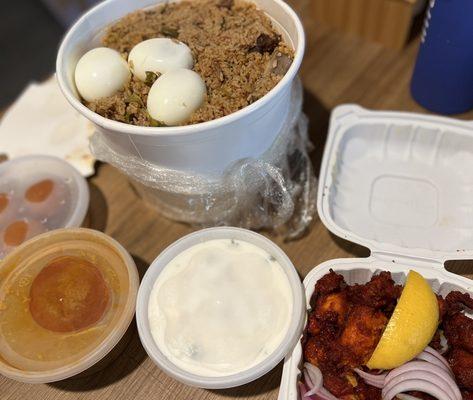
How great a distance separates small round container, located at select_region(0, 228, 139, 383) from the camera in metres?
0.73

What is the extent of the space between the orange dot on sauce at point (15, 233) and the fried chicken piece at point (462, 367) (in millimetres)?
815

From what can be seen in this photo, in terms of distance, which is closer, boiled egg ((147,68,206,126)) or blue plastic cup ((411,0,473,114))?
boiled egg ((147,68,206,126))

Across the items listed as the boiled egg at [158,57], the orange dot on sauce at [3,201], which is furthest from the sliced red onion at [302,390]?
the orange dot on sauce at [3,201]

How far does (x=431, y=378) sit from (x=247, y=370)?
0.89 ft

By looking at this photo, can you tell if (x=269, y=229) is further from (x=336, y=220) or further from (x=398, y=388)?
(x=398, y=388)

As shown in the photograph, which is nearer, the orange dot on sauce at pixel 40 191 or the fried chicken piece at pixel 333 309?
the fried chicken piece at pixel 333 309

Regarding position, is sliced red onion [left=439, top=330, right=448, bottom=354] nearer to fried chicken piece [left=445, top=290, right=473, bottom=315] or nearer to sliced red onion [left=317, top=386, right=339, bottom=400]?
fried chicken piece [left=445, top=290, right=473, bottom=315]

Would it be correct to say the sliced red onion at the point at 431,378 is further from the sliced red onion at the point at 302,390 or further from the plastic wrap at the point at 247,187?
the plastic wrap at the point at 247,187

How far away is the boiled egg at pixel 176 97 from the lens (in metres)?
0.76

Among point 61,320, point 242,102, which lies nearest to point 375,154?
point 242,102

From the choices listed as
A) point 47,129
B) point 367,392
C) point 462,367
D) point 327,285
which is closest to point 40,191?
point 47,129

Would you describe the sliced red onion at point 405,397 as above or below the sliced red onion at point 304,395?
above

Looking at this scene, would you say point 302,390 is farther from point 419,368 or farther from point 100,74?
point 100,74

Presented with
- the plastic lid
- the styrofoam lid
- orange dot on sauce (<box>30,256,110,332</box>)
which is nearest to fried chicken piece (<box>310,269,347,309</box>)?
the styrofoam lid
